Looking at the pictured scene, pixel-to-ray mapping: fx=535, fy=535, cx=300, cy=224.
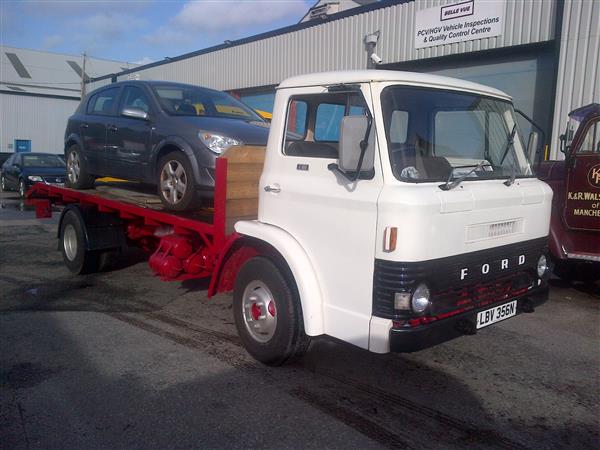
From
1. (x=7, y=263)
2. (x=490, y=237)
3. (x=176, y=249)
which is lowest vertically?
(x=7, y=263)

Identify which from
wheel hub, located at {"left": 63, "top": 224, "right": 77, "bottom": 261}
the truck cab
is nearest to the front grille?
the truck cab

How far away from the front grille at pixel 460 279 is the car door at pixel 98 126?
16.2ft

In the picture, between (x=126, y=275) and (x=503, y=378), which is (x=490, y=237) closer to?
(x=503, y=378)

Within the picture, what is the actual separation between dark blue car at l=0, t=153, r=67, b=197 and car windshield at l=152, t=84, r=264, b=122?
13.4 meters

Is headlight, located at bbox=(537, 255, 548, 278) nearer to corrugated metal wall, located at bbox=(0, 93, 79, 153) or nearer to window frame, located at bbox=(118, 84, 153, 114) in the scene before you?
window frame, located at bbox=(118, 84, 153, 114)

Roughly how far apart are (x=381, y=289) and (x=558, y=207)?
4.10 m

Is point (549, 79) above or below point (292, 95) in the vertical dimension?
above

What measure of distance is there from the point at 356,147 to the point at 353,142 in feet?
0.13

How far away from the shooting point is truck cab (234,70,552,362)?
339 cm

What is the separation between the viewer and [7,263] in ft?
27.4

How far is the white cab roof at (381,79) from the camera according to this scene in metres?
3.68

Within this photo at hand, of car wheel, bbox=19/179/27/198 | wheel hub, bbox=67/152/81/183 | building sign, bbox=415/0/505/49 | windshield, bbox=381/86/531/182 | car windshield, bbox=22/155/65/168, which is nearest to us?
windshield, bbox=381/86/531/182

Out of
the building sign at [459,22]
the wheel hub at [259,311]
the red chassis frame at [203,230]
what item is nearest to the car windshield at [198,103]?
the red chassis frame at [203,230]

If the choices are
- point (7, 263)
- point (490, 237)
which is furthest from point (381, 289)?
point (7, 263)
